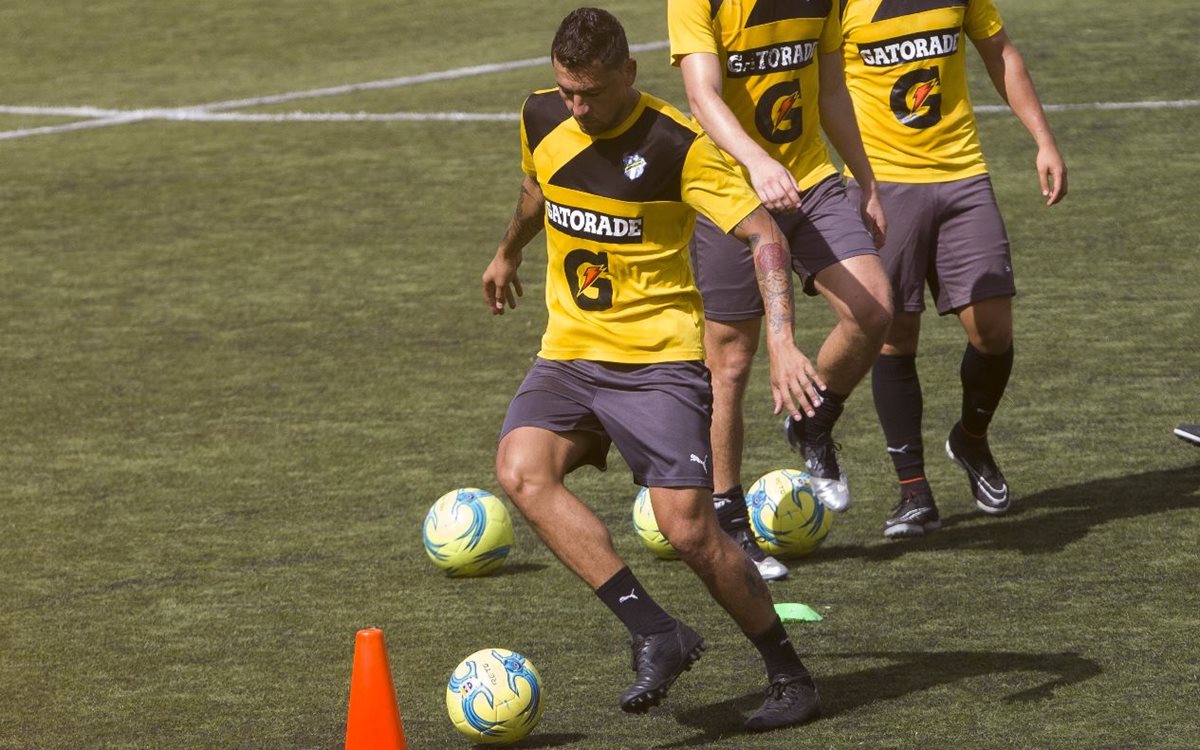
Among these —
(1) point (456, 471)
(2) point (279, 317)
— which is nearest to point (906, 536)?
(1) point (456, 471)

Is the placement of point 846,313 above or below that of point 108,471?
above

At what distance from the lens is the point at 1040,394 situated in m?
10.1

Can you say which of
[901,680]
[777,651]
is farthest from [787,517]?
[777,651]

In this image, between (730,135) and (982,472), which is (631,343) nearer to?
(730,135)

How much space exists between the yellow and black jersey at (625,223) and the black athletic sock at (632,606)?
69 centimetres

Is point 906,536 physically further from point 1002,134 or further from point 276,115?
point 276,115

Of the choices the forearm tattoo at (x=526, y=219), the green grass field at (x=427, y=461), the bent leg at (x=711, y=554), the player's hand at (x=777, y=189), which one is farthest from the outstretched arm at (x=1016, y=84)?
the bent leg at (x=711, y=554)

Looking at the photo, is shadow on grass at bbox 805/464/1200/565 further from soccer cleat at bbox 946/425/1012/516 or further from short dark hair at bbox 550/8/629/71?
short dark hair at bbox 550/8/629/71

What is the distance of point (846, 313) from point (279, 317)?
5.85m

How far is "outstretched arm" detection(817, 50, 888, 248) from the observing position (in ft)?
24.9

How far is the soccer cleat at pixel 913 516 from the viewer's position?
8078 millimetres

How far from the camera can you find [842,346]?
25.3 feet

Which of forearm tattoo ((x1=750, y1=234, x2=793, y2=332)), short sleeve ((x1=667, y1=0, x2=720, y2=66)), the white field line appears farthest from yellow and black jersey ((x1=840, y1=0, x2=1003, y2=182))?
the white field line

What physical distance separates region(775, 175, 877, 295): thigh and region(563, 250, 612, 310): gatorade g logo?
4.85 feet
